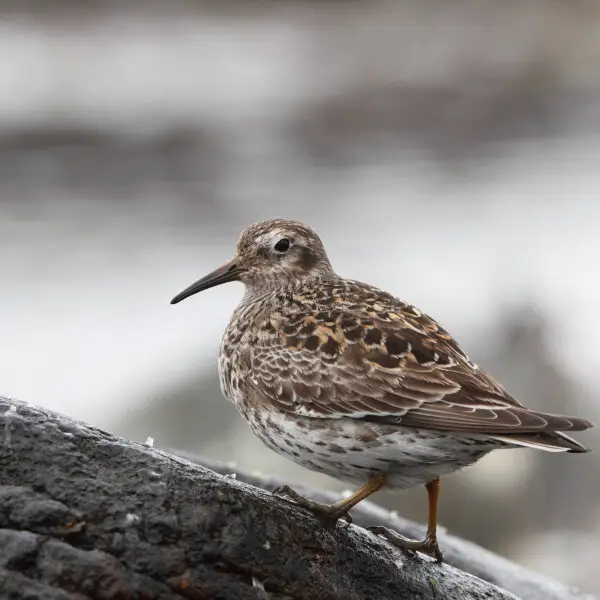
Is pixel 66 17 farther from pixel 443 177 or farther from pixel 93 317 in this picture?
pixel 93 317

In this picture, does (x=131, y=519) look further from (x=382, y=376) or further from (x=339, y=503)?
(x=382, y=376)

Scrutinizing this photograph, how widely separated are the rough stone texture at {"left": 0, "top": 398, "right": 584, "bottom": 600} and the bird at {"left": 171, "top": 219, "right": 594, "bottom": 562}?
19.1 inches

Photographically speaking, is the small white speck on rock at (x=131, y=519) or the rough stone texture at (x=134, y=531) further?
the small white speck on rock at (x=131, y=519)

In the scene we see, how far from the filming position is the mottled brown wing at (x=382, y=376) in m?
4.34

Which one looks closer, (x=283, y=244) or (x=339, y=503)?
(x=339, y=503)

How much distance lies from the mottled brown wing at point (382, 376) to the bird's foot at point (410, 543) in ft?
1.98

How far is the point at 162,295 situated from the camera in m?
14.8

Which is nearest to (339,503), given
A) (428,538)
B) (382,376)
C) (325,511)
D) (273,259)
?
(325,511)

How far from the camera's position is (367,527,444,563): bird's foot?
4.73 metres

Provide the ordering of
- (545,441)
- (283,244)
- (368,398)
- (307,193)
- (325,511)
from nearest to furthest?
1. (545,441)
2. (325,511)
3. (368,398)
4. (283,244)
5. (307,193)

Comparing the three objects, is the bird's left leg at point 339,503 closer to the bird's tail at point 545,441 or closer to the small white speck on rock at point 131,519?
the bird's tail at point 545,441

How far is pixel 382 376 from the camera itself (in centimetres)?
457

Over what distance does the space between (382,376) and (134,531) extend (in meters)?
1.35

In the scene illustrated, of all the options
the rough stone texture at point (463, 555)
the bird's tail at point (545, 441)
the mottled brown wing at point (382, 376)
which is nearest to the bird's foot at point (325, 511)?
the mottled brown wing at point (382, 376)
